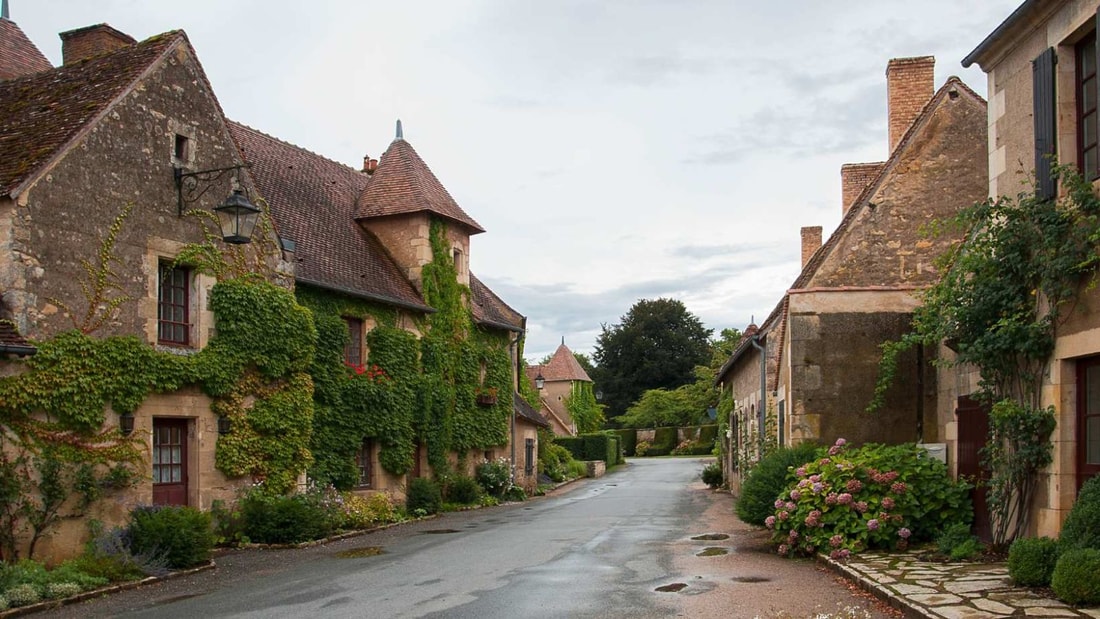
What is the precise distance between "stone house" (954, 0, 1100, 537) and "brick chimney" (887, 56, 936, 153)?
7.64m

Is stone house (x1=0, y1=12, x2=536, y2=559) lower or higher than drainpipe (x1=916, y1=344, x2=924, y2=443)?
higher

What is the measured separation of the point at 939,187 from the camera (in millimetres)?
15250

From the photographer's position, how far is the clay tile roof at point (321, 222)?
20500 millimetres

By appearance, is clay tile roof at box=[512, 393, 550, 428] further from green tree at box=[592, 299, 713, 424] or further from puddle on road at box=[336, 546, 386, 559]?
green tree at box=[592, 299, 713, 424]

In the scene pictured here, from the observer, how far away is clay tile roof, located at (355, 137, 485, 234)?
24.2m

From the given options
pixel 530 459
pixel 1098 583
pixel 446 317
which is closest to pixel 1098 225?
pixel 1098 583

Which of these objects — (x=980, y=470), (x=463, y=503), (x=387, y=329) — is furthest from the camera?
(x=463, y=503)

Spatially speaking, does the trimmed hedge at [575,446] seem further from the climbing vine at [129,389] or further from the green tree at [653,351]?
the climbing vine at [129,389]

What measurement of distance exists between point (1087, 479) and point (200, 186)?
42.3ft

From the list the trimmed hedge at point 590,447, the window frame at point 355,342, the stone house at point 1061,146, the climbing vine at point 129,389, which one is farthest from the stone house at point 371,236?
the trimmed hedge at point 590,447

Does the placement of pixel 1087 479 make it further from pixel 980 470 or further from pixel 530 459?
pixel 530 459

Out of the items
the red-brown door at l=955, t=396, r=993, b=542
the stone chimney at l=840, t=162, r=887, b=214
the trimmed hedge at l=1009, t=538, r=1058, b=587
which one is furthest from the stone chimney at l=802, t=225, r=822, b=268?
the trimmed hedge at l=1009, t=538, r=1058, b=587

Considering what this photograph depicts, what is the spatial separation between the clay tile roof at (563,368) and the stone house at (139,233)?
44.6m

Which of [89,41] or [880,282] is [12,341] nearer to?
[89,41]
